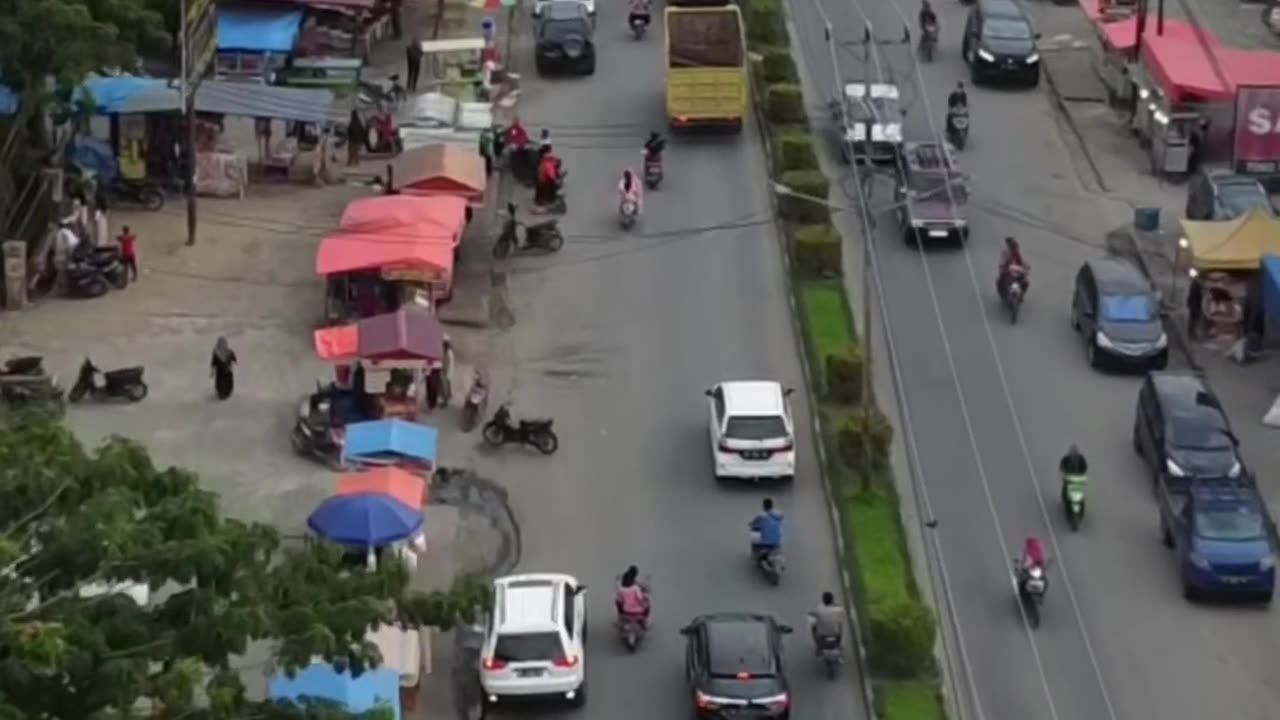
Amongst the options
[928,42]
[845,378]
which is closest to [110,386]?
[845,378]

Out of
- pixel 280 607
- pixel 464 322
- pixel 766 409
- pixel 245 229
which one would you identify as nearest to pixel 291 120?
pixel 245 229

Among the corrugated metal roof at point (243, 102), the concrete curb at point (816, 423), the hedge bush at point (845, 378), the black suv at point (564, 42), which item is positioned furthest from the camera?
the black suv at point (564, 42)

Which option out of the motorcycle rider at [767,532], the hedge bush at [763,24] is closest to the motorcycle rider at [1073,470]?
the motorcycle rider at [767,532]

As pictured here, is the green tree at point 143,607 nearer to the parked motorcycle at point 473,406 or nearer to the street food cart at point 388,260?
the parked motorcycle at point 473,406

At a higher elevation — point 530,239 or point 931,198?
point 931,198

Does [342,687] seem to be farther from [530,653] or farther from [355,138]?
[355,138]

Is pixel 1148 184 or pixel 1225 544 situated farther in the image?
pixel 1148 184

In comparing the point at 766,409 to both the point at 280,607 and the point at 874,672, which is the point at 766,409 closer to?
the point at 874,672
